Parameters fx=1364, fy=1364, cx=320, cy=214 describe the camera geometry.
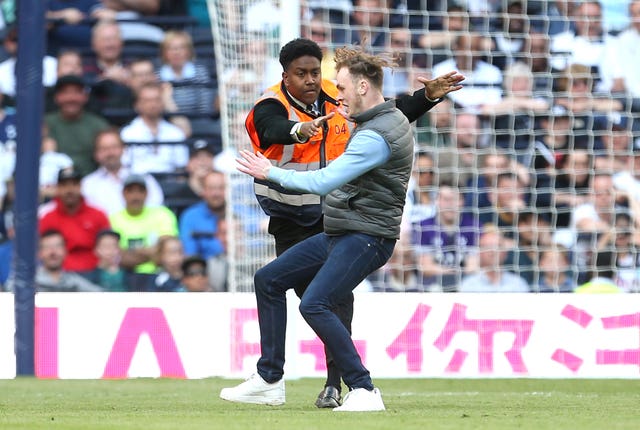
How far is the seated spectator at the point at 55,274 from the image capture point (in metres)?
12.9

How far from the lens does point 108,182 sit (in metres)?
14.4

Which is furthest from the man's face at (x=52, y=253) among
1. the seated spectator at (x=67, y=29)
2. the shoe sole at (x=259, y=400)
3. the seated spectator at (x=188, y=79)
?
the shoe sole at (x=259, y=400)

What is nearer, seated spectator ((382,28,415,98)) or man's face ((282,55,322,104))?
man's face ((282,55,322,104))

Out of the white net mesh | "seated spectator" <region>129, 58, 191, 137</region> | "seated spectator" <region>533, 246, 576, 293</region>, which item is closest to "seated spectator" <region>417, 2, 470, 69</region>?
the white net mesh

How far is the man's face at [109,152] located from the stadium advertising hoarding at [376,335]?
302cm

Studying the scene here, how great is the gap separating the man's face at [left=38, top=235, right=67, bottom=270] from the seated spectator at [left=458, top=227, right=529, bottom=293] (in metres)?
3.83

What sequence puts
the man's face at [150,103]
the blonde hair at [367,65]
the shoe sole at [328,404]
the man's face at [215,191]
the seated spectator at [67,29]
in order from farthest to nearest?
the seated spectator at [67,29] < the man's face at [150,103] < the man's face at [215,191] < the shoe sole at [328,404] < the blonde hair at [367,65]

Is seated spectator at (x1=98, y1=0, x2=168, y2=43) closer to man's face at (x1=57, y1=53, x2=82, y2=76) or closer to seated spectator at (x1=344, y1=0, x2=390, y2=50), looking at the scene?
man's face at (x1=57, y1=53, x2=82, y2=76)

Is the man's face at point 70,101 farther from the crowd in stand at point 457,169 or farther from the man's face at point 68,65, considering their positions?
the man's face at point 68,65

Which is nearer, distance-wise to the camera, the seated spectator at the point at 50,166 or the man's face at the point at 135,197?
the man's face at the point at 135,197

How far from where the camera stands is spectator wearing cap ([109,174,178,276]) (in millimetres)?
13758

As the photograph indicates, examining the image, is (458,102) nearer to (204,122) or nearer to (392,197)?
(204,122)

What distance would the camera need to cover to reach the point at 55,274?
1299 centimetres

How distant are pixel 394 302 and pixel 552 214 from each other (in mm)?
2668
